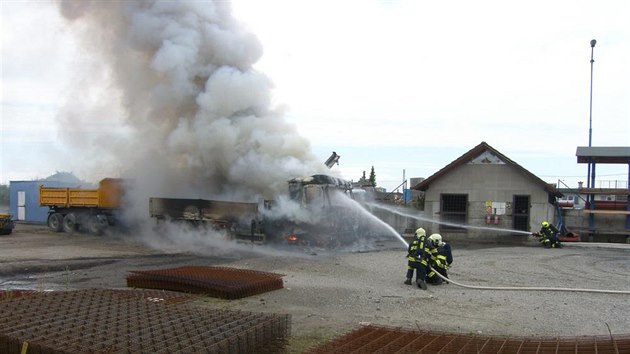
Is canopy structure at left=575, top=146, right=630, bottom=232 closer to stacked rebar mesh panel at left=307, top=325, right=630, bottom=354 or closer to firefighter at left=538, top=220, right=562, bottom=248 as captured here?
firefighter at left=538, top=220, right=562, bottom=248

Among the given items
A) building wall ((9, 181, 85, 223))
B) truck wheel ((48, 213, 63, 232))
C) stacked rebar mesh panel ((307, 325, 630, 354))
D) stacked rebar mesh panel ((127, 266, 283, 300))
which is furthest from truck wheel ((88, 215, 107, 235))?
stacked rebar mesh panel ((307, 325, 630, 354))

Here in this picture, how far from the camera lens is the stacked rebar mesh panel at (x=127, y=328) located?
530 cm

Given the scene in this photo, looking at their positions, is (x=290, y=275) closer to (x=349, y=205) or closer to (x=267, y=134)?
(x=349, y=205)

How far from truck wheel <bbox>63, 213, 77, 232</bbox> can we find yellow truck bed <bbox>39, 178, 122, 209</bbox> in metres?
0.52

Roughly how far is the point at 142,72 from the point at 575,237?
1945cm

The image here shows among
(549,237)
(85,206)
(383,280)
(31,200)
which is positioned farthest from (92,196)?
(549,237)

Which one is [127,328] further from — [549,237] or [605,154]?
[605,154]

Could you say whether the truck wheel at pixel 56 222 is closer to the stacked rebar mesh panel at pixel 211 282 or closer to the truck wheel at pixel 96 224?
the truck wheel at pixel 96 224

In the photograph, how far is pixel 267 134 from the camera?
20.6 metres

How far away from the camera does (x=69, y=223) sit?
80.8 feet

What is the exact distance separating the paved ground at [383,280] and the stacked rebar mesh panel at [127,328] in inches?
40.7

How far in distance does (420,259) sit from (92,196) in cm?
1778

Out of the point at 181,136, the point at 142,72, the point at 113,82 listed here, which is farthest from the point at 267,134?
the point at 113,82

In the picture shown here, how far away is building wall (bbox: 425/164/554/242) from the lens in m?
21.7
